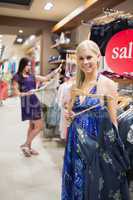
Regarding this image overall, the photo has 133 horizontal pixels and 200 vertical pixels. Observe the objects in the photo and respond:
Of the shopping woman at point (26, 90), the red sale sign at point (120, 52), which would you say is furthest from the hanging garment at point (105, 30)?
the shopping woman at point (26, 90)

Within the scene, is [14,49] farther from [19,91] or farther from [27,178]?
[27,178]

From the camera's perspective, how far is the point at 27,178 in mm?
3168

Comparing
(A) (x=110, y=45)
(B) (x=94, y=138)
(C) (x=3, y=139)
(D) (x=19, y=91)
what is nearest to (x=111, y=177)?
(B) (x=94, y=138)

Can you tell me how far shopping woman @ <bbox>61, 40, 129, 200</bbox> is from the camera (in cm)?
164

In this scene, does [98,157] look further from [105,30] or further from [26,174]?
[26,174]

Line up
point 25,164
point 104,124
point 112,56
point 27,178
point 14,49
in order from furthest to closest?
1. point 14,49
2. point 25,164
3. point 27,178
4. point 112,56
5. point 104,124

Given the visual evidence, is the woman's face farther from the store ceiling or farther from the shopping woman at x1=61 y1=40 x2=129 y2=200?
the store ceiling

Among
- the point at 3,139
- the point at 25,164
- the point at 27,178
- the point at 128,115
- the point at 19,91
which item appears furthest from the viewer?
the point at 3,139

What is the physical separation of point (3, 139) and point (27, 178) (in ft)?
6.02

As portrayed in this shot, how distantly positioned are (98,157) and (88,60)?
600 mm

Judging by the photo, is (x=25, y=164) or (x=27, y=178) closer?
(x=27, y=178)

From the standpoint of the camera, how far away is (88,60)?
66.5 inches

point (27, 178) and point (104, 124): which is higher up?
point (104, 124)

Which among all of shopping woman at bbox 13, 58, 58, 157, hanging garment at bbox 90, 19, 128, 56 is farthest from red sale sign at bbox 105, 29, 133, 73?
shopping woman at bbox 13, 58, 58, 157
